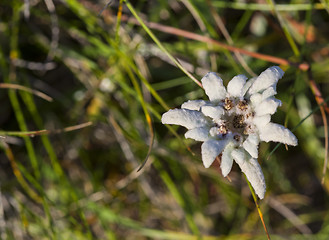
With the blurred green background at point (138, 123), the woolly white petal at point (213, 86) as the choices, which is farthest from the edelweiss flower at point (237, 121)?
the blurred green background at point (138, 123)

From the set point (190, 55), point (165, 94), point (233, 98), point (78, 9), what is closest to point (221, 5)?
point (190, 55)

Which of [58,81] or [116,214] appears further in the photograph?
[58,81]

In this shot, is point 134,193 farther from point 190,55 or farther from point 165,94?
point 190,55

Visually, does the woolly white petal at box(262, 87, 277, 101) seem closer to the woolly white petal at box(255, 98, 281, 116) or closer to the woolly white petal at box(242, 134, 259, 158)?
the woolly white petal at box(255, 98, 281, 116)

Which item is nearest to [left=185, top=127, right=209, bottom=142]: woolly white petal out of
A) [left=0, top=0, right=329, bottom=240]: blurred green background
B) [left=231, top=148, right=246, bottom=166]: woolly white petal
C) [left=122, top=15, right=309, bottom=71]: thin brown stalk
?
[left=231, top=148, right=246, bottom=166]: woolly white petal

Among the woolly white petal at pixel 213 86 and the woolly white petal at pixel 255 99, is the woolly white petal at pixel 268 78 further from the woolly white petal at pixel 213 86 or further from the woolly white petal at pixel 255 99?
the woolly white petal at pixel 213 86

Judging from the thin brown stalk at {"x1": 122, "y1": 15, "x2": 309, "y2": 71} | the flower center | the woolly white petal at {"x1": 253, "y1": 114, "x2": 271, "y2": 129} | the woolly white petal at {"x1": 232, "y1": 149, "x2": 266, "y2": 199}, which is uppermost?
the thin brown stalk at {"x1": 122, "y1": 15, "x2": 309, "y2": 71}

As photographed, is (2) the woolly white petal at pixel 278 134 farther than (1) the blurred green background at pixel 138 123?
No

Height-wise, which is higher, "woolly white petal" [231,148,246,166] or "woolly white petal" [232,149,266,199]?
"woolly white petal" [231,148,246,166]
